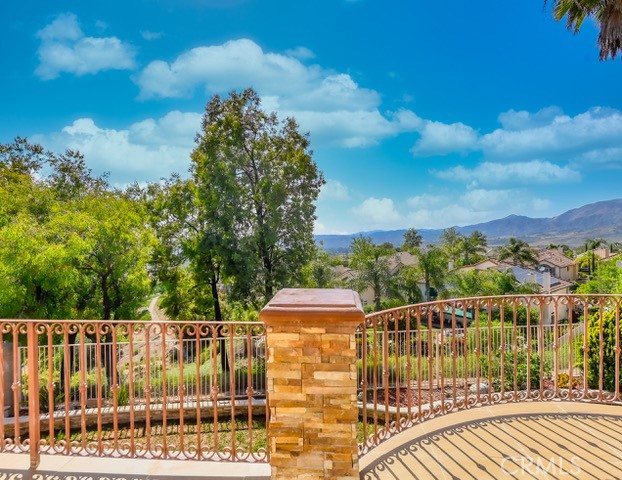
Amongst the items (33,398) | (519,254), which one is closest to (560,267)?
(519,254)

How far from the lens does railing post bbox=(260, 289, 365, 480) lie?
7.58ft

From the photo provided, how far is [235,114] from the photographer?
43.9 ft

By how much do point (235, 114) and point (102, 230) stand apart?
582cm

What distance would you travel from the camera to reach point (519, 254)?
4859 centimetres

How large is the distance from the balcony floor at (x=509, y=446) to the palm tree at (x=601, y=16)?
8.14m

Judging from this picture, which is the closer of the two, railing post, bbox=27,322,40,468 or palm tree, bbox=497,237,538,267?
railing post, bbox=27,322,40,468

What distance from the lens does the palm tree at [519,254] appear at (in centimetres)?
4772

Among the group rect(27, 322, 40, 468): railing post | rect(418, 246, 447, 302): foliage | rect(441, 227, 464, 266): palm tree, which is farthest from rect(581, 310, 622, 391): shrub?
Answer: rect(441, 227, 464, 266): palm tree

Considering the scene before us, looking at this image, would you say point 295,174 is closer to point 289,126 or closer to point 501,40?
point 289,126

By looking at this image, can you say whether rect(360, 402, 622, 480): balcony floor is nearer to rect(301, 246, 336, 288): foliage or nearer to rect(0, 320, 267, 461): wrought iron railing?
rect(0, 320, 267, 461): wrought iron railing

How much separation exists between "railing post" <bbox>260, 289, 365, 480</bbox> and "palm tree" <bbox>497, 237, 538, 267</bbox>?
51.1m

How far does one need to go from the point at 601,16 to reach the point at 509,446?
31.0 feet

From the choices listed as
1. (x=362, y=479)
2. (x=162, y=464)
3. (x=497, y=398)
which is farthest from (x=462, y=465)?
(x=162, y=464)

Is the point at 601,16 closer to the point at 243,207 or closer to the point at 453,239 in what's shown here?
the point at 243,207
